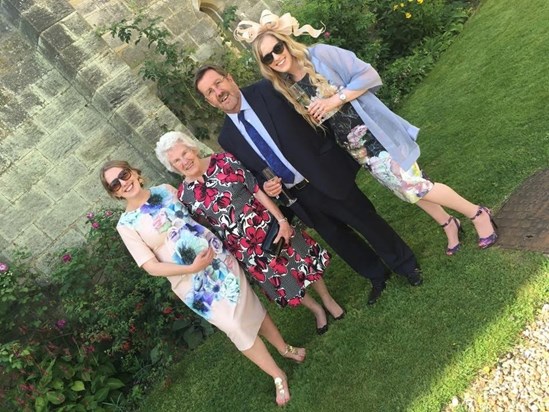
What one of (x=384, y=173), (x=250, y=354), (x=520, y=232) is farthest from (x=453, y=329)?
(x=250, y=354)

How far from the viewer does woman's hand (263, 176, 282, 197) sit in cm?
316

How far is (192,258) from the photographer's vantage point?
10.5 ft

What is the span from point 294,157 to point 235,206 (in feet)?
1.62

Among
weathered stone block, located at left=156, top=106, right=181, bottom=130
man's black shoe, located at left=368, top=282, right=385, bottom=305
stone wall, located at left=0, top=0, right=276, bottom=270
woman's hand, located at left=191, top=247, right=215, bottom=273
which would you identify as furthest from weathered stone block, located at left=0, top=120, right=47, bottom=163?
man's black shoe, located at left=368, top=282, right=385, bottom=305

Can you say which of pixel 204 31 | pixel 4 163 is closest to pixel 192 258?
pixel 4 163

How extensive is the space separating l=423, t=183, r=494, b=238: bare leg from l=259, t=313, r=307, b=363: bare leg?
1.39 meters

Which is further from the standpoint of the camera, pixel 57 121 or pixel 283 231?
pixel 57 121

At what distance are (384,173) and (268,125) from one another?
79cm

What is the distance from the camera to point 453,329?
10.8ft

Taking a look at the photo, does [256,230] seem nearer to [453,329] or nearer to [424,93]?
[453,329]

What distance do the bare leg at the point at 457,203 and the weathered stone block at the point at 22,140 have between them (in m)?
4.33

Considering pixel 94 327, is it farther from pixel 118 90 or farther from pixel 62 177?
pixel 118 90

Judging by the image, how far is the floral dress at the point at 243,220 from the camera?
324cm

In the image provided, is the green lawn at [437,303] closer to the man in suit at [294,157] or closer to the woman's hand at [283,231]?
the man in suit at [294,157]
